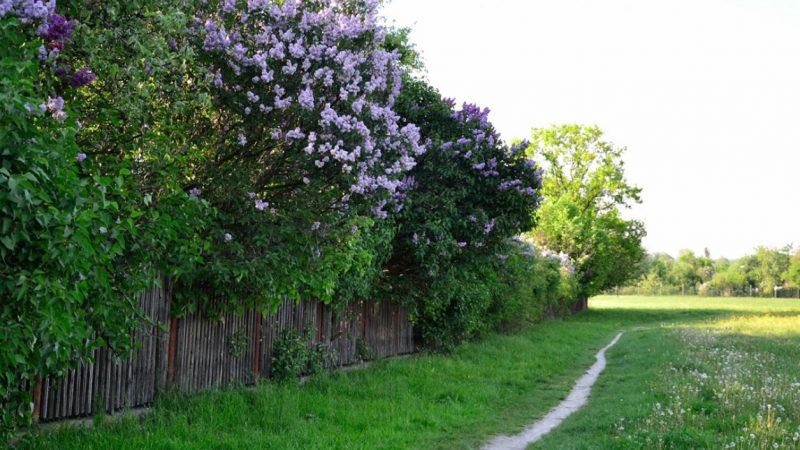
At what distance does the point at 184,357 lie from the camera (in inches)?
368

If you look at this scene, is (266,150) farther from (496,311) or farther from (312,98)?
(496,311)

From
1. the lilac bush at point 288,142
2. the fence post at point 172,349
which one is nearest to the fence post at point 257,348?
the lilac bush at point 288,142

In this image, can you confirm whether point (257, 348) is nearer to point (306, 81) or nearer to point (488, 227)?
point (306, 81)

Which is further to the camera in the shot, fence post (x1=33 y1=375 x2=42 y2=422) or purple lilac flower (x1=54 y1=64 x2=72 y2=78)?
fence post (x1=33 y1=375 x2=42 y2=422)

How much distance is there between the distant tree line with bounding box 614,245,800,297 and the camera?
113 metres

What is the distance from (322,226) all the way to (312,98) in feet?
5.99

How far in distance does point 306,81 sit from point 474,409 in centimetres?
598

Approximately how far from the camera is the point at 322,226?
31.0 feet

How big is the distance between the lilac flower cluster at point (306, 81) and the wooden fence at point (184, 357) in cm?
266

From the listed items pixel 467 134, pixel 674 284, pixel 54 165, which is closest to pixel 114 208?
pixel 54 165

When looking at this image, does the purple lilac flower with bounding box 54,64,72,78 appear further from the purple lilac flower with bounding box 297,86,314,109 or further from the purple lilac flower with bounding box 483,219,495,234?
the purple lilac flower with bounding box 483,219,495,234

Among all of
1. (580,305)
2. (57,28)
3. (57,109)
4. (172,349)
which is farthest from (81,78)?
(580,305)

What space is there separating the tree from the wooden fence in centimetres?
3317

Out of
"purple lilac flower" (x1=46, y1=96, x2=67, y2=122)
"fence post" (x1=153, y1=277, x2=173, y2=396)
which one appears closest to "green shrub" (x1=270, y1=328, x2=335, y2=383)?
"fence post" (x1=153, y1=277, x2=173, y2=396)
